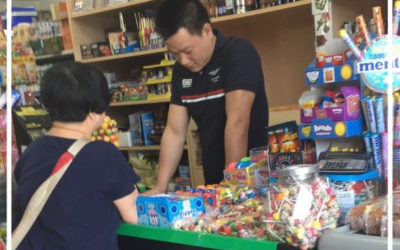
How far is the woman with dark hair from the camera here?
139cm

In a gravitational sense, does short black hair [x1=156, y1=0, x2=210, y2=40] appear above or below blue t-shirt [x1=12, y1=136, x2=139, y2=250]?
above

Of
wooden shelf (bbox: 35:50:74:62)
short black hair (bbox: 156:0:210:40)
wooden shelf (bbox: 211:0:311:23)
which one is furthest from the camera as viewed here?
wooden shelf (bbox: 35:50:74:62)

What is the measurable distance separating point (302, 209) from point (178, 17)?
3.48 feet

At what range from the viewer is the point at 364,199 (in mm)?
1327

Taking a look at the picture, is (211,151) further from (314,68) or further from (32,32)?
(32,32)

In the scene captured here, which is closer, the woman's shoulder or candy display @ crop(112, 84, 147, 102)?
the woman's shoulder

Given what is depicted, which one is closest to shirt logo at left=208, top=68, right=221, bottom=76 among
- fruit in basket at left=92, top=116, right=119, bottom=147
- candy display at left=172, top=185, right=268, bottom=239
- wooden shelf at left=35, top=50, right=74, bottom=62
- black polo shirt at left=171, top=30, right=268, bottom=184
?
black polo shirt at left=171, top=30, right=268, bottom=184

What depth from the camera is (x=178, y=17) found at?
6.58ft

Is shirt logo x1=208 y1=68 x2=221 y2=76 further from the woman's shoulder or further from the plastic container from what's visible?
the plastic container

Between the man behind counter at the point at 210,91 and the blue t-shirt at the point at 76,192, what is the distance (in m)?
0.39

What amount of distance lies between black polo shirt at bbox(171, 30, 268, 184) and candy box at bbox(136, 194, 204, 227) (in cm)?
72

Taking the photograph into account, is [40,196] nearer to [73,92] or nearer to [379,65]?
[73,92]

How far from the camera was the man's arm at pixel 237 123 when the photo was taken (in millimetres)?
2035

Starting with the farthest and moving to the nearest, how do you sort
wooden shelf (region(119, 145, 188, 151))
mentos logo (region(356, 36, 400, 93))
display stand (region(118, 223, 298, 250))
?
wooden shelf (region(119, 145, 188, 151)) → mentos logo (region(356, 36, 400, 93)) → display stand (region(118, 223, 298, 250))
